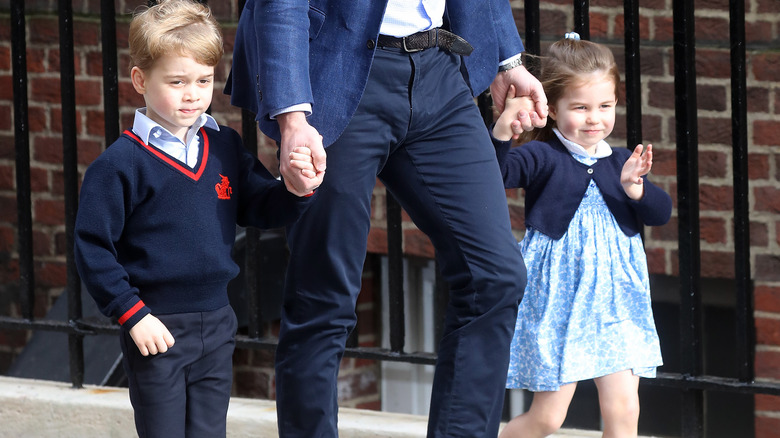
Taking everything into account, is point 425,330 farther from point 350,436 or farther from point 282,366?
point 282,366

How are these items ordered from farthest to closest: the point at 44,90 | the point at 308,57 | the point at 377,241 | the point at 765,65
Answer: the point at 44,90 < the point at 377,241 < the point at 765,65 < the point at 308,57

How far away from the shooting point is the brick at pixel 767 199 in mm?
3730

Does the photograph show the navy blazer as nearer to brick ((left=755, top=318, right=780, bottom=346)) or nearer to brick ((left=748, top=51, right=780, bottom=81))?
brick ((left=748, top=51, right=780, bottom=81))

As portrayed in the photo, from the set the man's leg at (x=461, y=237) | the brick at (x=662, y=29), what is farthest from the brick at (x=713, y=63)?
the man's leg at (x=461, y=237)

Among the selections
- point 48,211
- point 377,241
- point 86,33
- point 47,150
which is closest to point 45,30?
point 86,33

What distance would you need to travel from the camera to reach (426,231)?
2465mm

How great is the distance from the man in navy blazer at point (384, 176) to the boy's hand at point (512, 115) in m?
0.13

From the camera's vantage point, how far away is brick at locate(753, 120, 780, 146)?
Answer: 3.68m

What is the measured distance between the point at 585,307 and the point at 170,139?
100 cm

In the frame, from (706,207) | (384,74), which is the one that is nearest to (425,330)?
(706,207)

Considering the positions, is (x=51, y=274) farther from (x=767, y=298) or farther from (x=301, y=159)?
(x=301, y=159)

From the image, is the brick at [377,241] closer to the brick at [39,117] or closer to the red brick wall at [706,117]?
the red brick wall at [706,117]

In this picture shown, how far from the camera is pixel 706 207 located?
12.5 feet

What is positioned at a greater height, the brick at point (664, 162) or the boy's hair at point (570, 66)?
the boy's hair at point (570, 66)
